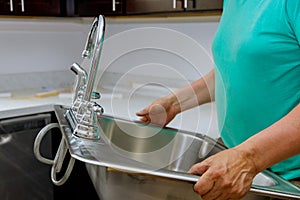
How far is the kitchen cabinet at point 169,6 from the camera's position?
1.55 m

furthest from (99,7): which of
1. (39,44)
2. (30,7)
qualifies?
(39,44)

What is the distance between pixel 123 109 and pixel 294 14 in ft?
3.71

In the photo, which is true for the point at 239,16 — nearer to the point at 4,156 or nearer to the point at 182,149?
the point at 182,149

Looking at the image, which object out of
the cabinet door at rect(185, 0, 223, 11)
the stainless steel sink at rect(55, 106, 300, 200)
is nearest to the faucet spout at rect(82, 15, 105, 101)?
the stainless steel sink at rect(55, 106, 300, 200)

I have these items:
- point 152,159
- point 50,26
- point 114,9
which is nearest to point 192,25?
point 114,9

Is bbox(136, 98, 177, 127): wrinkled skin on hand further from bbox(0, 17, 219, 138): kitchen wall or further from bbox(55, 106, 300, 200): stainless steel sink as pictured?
bbox(0, 17, 219, 138): kitchen wall

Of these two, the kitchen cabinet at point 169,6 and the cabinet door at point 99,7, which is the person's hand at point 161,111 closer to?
the kitchen cabinet at point 169,6

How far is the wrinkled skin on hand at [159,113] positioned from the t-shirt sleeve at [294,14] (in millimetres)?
505

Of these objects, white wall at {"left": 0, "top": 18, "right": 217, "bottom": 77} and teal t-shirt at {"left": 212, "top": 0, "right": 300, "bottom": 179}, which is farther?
white wall at {"left": 0, "top": 18, "right": 217, "bottom": 77}

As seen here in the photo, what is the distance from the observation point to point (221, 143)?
3.66 ft

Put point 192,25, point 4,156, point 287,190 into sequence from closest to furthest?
point 287,190 → point 4,156 → point 192,25

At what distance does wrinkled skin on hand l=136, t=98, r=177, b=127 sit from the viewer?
119cm

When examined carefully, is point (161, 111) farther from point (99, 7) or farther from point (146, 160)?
point (99, 7)

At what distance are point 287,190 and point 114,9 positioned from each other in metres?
1.42
